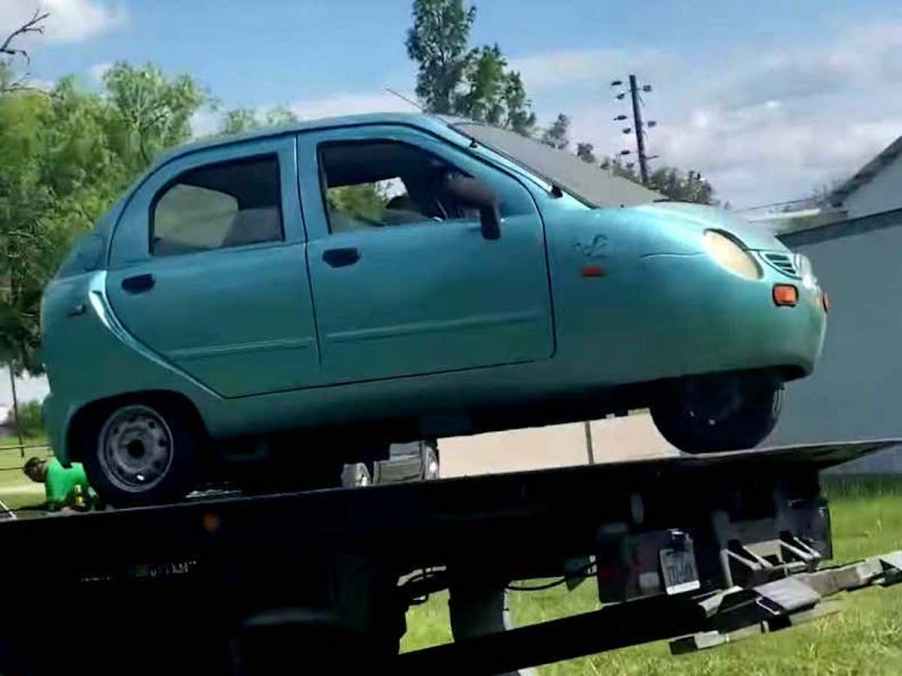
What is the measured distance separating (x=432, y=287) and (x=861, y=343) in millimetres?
14857

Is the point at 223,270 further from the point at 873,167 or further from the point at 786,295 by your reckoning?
the point at 873,167

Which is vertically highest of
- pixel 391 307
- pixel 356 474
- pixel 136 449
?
pixel 391 307

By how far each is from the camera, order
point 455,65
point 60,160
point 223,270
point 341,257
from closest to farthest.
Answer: point 341,257 < point 223,270 < point 60,160 < point 455,65

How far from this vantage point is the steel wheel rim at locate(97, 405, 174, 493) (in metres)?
5.90

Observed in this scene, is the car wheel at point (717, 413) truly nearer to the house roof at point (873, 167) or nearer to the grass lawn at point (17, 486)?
the grass lawn at point (17, 486)

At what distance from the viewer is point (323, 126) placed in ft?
19.8

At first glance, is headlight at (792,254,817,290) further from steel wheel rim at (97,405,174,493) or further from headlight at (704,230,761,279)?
Result: steel wheel rim at (97,405,174,493)

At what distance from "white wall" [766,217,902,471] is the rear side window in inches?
549

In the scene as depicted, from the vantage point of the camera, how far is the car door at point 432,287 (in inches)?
215

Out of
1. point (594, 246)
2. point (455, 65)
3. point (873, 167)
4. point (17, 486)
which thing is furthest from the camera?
point (455, 65)

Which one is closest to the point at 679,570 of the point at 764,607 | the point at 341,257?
the point at 764,607

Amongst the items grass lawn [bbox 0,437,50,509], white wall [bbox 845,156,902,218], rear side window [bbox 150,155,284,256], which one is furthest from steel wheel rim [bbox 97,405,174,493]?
white wall [bbox 845,156,902,218]

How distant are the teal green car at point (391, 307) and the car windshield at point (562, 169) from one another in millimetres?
17

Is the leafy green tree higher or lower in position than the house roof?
higher
